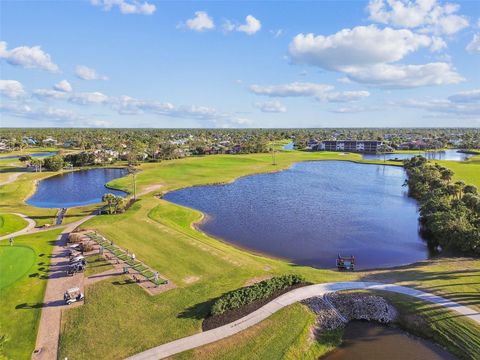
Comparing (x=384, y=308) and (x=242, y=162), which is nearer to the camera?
(x=384, y=308)

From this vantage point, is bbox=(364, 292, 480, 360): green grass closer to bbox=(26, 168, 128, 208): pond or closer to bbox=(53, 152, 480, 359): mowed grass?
bbox=(53, 152, 480, 359): mowed grass

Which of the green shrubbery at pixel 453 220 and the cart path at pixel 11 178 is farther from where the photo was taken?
the cart path at pixel 11 178

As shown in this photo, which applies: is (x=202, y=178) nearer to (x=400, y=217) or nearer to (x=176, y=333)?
(x=400, y=217)

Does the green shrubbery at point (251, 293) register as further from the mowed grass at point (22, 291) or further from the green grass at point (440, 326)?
the mowed grass at point (22, 291)

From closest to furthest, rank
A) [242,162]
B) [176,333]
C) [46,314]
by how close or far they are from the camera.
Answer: [176,333] → [46,314] → [242,162]

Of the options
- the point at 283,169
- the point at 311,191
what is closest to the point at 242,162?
the point at 283,169

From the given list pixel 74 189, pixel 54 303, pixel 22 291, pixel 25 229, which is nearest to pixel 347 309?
pixel 54 303

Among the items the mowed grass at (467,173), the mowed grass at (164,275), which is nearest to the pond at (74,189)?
the mowed grass at (164,275)
